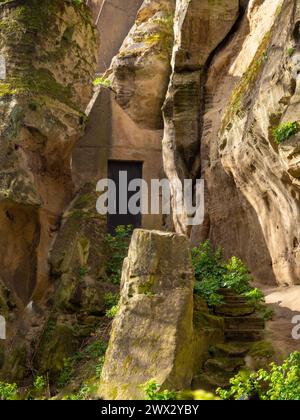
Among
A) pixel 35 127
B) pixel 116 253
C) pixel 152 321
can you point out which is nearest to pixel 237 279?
pixel 152 321

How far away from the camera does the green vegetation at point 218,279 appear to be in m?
9.57

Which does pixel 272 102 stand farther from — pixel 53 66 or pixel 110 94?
pixel 110 94

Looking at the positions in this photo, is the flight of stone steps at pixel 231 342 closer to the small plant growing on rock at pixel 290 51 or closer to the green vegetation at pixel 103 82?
the small plant growing on rock at pixel 290 51

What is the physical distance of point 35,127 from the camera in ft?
40.8

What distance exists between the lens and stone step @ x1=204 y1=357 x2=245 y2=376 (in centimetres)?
818

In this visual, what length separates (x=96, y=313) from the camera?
37.7ft

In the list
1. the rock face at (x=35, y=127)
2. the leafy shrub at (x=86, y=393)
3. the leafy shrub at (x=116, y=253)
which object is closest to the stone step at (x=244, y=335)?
the leafy shrub at (x=86, y=393)

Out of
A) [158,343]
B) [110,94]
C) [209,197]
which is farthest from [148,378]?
[110,94]

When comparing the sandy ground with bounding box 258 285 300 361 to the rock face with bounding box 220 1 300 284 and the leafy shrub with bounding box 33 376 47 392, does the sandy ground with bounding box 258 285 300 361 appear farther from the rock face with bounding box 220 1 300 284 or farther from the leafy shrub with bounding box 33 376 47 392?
the leafy shrub with bounding box 33 376 47 392

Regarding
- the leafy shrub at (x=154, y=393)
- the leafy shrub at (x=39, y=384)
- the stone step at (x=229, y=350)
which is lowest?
the leafy shrub at (x=39, y=384)

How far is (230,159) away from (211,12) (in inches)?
165

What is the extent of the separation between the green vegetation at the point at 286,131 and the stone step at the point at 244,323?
2.61 m
